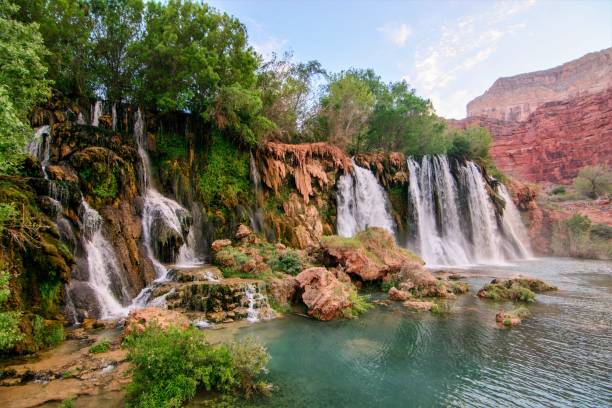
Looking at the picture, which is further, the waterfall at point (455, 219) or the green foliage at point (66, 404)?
the waterfall at point (455, 219)

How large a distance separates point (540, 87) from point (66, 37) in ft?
419

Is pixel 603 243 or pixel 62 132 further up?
pixel 62 132

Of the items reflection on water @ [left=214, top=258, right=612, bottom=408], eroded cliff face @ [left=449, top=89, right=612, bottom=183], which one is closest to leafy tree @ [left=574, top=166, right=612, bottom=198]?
eroded cliff face @ [left=449, top=89, right=612, bottom=183]

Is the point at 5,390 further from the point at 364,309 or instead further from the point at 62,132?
the point at 62,132

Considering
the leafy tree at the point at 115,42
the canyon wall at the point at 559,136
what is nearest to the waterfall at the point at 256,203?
the leafy tree at the point at 115,42

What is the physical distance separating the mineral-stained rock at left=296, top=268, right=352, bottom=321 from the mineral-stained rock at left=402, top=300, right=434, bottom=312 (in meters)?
2.26

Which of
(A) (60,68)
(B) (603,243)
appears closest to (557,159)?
(B) (603,243)

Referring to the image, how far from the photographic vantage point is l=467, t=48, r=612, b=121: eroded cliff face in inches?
3588

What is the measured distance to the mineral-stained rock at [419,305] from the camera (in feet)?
39.0

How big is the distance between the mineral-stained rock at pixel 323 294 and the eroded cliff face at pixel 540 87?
104 meters

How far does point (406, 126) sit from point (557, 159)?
4601 cm

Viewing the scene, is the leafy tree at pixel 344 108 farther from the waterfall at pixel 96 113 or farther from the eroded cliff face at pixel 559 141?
the eroded cliff face at pixel 559 141

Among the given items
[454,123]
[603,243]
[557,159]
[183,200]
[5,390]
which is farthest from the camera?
[454,123]

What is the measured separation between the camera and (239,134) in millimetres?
20656
